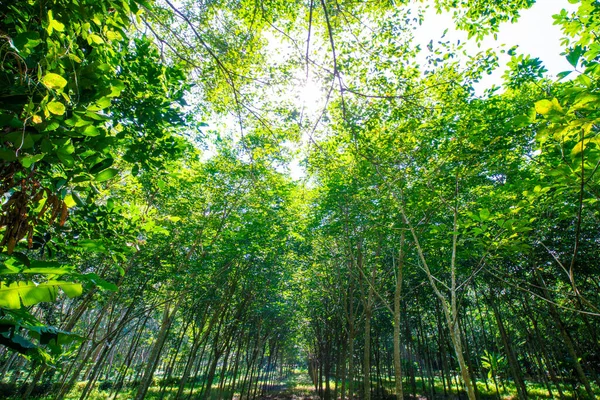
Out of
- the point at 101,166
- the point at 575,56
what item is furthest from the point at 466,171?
the point at 101,166

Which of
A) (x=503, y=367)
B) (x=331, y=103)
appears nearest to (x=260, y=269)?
(x=331, y=103)

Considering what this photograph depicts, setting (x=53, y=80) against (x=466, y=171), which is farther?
(x=466, y=171)

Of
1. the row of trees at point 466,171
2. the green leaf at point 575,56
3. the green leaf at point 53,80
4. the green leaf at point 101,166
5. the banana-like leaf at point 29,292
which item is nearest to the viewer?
the green leaf at point 53,80

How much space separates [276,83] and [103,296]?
14.4 m

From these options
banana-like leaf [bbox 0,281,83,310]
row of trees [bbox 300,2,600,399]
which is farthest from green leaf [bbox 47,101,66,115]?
row of trees [bbox 300,2,600,399]

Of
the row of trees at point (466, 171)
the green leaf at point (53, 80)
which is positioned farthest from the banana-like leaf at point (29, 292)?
the row of trees at point (466, 171)

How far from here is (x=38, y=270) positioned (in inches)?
55.3

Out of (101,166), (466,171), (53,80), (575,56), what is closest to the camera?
(53,80)

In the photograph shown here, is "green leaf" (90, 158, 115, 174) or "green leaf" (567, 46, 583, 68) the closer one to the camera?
"green leaf" (90, 158, 115, 174)

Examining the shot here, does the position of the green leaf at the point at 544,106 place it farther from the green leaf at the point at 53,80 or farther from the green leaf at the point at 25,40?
the green leaf at the point at 25,40

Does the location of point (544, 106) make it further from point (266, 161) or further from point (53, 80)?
point (266, 161)

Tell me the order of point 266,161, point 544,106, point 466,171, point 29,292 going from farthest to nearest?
point 266,161
point 466,171
point 544,106
point 29,292

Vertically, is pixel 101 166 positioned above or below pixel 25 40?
below

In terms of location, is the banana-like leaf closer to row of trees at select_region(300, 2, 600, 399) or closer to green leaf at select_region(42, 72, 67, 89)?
green leaf at select_region(42, 72, 67, 89)
